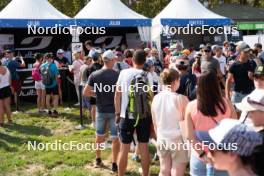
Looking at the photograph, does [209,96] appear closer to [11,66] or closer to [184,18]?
[11,66]

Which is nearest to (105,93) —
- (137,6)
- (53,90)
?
(53,90)

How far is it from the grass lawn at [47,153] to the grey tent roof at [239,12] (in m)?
29.7

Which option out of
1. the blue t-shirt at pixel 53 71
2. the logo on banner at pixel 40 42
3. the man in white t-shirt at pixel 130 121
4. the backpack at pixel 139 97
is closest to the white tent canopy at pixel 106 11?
the logo on banner at pixel 40 42

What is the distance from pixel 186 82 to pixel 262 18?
1361 inches

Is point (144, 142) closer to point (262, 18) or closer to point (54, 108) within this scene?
point (54, 108)

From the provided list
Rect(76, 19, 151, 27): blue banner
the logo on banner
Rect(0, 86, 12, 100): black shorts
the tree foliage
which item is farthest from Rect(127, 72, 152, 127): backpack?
the tree foliage

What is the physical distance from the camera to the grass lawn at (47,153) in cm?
657

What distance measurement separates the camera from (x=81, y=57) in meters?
11.6

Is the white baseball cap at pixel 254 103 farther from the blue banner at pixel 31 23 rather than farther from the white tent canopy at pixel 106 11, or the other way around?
the white tent canopy at pixel 106 11

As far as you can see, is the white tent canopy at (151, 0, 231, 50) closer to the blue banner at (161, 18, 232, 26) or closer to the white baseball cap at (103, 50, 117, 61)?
the blue banner at (161, 18, 232, 26)

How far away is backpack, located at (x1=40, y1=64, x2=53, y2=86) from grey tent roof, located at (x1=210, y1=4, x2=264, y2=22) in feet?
95.8

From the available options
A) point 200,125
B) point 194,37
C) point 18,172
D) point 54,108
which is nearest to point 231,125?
point 200,125

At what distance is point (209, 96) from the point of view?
3906mm

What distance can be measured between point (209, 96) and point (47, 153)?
14.3 ft
